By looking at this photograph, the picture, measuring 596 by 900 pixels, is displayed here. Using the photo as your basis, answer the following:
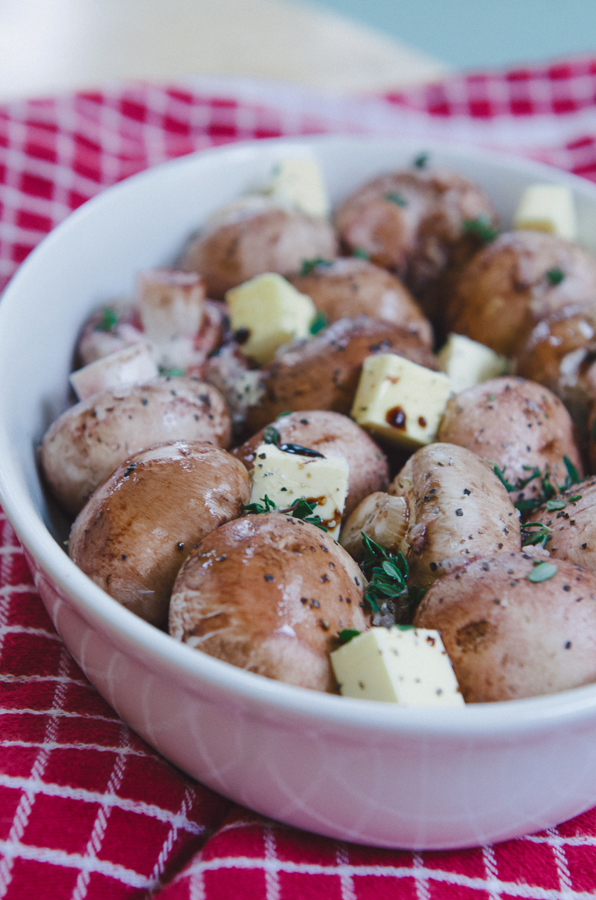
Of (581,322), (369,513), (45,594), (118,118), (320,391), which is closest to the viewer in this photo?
(45,594)

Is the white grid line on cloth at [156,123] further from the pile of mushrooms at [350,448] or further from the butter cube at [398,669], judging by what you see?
the butter cube at [398,669]

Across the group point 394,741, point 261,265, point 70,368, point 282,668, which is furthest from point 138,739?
point 261,265

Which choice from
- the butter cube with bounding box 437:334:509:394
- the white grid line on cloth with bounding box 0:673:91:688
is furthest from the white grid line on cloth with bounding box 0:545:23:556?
the butter cube with bounding box 437:334:509:394

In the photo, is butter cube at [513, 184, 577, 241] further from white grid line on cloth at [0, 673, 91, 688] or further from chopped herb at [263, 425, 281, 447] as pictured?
white grid line on cloth at [0, 673, 91, 688]

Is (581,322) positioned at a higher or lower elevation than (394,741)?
higher

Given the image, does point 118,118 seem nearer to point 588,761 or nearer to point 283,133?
point 283,133

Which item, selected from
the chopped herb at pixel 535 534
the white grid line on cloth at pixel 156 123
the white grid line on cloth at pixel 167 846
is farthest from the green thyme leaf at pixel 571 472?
the white grid line on cloth at pixel 156 123
